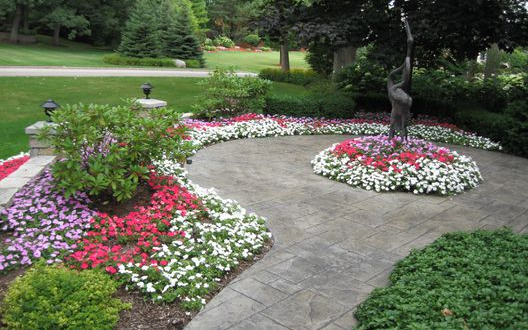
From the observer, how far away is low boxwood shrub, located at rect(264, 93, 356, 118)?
1348cm

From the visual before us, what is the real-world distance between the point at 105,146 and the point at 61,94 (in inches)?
423

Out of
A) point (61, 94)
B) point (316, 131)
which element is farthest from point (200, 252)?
point (61, 94)

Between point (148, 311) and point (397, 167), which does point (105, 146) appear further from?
point (397, 167)

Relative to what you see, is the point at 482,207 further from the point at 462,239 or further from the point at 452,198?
the point at 462,239

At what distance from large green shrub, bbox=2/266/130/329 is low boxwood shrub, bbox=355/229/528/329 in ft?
6.60

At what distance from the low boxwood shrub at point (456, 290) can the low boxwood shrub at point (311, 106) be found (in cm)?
868

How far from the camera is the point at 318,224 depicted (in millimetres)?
6098

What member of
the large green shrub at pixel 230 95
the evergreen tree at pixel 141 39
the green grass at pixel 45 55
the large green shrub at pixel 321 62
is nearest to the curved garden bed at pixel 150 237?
the large green shrub at pixel 230 95

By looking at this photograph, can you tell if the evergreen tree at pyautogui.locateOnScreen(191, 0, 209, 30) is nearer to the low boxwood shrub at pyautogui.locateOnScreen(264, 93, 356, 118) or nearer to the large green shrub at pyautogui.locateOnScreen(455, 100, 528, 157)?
the low boxwood shrub at pyautogui.locateOnScreen(264, 93, 356, 118)

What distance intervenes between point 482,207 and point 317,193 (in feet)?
7.89

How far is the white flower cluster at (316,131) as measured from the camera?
1088cm

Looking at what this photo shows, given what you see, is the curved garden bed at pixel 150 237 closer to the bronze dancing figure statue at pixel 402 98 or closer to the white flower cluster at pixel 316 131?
the bronze dancing figure statue at pixel 402 98

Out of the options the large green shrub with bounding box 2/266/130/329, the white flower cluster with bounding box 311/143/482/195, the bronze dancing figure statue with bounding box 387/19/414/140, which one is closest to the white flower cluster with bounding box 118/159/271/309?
the large green shrub with bounding box 2/266/130/329

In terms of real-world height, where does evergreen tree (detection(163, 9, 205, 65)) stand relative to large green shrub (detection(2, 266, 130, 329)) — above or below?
above
